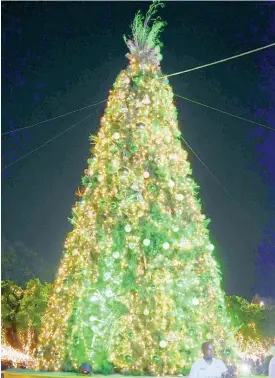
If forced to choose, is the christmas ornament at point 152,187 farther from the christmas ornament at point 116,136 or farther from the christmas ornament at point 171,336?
the christmas ornament at point 171,336

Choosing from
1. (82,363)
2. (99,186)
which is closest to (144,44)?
(99,186)

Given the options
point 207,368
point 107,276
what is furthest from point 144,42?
point 207,368

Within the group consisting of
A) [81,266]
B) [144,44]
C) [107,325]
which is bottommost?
[107,325]

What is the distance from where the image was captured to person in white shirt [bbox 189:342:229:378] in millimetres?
7309

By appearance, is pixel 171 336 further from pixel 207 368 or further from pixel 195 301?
pixel 207 368

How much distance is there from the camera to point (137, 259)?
11461 mm

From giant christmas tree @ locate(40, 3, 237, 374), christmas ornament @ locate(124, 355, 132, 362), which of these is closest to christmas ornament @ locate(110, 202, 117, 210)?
giant christmas tree @ locate(40, 3, 237, 374)

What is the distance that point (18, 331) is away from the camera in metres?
37.8

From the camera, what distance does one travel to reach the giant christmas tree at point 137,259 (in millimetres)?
11133

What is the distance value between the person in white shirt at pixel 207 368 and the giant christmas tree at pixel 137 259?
11.6ft

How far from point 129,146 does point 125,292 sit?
9.03 feet

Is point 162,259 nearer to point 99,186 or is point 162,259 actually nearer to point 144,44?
point 99,186

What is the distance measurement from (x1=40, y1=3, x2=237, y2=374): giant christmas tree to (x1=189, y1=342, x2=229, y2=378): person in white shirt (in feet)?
11.6

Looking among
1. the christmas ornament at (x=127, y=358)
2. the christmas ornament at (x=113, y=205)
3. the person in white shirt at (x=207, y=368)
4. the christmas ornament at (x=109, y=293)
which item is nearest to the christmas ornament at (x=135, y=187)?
the christmas ornament at (x=113, y=205)
